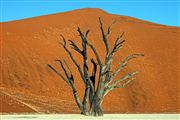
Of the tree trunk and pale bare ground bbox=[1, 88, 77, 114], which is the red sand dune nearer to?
pale bare ground bbox=[1, 88, 77, 114]

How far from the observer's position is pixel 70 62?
190ft

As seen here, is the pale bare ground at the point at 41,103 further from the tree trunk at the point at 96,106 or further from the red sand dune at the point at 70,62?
the tree trunk at the point at 96,106

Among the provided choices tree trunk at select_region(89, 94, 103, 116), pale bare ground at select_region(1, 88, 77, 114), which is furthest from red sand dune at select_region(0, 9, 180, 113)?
tree trunk at select_region(89, 94, 103, 116)

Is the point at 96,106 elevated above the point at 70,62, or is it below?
below

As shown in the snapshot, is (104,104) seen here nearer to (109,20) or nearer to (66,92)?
(66,92)

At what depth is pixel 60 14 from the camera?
250ft

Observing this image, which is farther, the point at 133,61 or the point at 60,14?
the point at 60,14

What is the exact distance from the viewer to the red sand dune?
4806 centimetres

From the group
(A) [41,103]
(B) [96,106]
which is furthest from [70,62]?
→ (B) [96,106]

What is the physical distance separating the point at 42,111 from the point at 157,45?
31734 mm

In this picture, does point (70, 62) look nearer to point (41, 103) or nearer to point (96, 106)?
point (41, 103)

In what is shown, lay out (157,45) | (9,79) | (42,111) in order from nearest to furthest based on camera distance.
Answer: (42,111), (9,79), (157,45)

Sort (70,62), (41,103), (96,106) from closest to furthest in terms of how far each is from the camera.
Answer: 1. (96,106)
2. (41,103)
3. (70,62)

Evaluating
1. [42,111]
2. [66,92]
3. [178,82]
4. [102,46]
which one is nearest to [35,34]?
[102,46]
